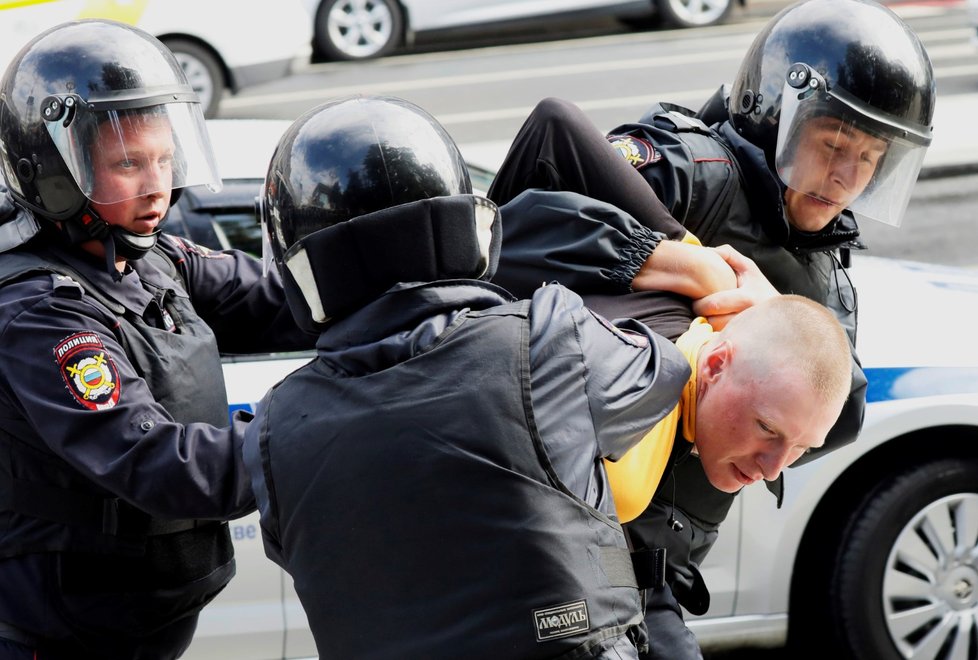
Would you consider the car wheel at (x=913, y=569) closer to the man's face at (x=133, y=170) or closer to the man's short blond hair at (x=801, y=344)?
the man's short blond hair at (x=801, y=344)

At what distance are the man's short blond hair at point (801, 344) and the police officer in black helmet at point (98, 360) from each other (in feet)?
3.15

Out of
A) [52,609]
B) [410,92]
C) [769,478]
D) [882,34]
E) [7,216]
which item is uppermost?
[882,34]

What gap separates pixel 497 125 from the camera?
11.2m

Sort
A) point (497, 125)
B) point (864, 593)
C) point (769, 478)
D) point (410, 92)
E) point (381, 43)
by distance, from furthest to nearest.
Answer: point (381, 43) < point (410, 92) < point (497, 125) < point (864, 593) < point (769, 478)

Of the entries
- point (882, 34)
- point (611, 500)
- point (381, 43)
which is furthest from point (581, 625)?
point (381, 43)

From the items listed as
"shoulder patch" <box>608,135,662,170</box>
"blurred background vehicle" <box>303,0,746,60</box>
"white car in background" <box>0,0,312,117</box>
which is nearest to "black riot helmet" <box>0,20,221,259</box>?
"shoulder patch" <box>608,135,662,170</box>

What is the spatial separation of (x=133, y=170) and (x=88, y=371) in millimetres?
463

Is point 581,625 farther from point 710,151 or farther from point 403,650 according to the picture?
point 710,151

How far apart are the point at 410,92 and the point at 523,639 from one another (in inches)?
435

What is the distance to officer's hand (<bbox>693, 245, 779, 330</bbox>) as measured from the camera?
96.8 inches

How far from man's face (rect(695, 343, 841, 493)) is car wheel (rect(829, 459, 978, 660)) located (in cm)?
193

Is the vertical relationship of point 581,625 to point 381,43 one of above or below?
above

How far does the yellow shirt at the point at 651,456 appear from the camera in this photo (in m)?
2.20

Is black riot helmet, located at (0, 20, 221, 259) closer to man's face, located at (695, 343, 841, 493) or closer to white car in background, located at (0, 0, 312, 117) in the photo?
man's face, located at (695, 343, 841, 493)
